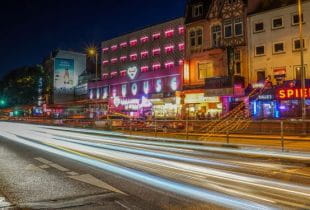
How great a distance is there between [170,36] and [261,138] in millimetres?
33195

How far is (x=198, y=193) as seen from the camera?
799 cm

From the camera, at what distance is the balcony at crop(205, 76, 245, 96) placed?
36.8 meters

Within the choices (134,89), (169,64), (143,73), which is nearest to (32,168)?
(169,64)

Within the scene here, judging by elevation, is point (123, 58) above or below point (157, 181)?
above

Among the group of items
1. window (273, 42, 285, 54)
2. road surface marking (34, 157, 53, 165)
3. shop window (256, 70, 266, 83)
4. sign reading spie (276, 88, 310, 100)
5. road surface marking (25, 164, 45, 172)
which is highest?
window (273, 42, 285, 54)

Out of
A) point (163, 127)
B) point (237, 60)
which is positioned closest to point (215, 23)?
point (237, 60)

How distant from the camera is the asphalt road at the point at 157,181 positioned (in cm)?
733

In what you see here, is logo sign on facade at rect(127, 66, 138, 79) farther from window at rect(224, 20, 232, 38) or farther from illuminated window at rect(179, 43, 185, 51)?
window at rect(224, 20, 232, 38)

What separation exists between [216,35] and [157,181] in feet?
109

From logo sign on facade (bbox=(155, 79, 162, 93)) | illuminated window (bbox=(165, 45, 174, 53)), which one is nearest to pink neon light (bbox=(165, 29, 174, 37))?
illuminated window (bbox=(165, 45, 174, 53))

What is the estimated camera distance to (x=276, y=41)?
3619cm

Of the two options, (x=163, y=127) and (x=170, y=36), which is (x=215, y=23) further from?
(x=163, y=127)

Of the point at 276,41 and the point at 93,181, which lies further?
the point at 276,41

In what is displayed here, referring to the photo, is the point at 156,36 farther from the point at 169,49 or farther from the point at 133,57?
the point at 133,57
